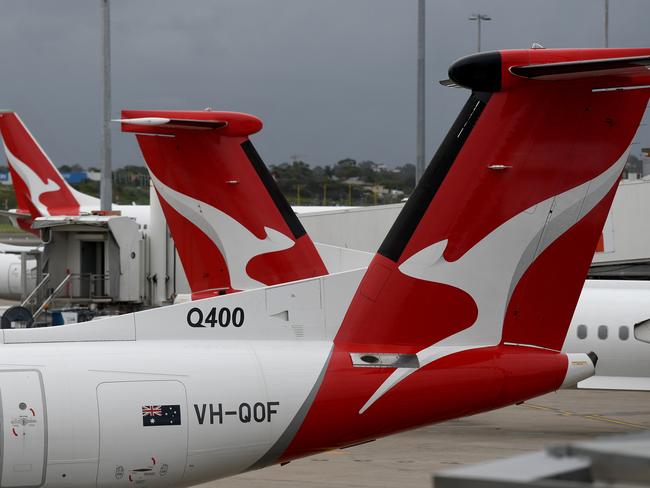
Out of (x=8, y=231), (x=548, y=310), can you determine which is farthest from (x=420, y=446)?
(x=8, y=231)

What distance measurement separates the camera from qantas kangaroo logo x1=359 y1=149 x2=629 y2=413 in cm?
875

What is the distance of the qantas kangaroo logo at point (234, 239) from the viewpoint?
1508 centimetres

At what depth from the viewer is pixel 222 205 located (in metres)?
15.5

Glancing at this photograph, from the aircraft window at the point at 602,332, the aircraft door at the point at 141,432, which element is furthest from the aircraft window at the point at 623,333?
the aircraft door at the point at 141,432

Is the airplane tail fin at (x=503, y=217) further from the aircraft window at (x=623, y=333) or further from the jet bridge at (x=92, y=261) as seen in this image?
the jet bridge at (x=92, y=261)

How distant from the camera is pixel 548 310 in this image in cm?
893

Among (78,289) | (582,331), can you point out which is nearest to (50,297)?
(78,289)

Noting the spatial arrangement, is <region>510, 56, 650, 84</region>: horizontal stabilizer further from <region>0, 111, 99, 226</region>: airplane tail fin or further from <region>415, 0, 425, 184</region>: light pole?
<region>0, 111, 99, 226</region>: airplane tail fin

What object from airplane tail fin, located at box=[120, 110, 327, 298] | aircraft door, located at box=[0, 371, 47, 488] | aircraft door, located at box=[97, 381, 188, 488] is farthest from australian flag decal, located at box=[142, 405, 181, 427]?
airplane tail fin, located at box=[120, 110, 327, 298]

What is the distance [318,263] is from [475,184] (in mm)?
6301

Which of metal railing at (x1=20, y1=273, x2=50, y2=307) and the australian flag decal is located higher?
the australian flag decal

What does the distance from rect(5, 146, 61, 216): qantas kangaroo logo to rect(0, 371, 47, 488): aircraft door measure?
29.9m

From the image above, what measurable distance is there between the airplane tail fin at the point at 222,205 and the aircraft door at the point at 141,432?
674 centimetres

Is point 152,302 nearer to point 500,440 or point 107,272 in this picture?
point 107,272
